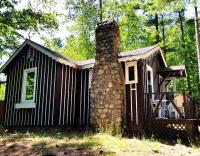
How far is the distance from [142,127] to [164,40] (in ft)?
60.5

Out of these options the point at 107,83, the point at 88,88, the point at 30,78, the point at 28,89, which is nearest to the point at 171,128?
the point at 107,83

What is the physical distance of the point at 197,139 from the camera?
920 centimetres

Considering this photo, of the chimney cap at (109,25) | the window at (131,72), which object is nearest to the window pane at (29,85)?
the chimney cap at (109,25)

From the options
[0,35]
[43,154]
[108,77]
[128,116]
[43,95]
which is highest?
[0,35]

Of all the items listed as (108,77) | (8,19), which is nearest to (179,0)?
(108,77)

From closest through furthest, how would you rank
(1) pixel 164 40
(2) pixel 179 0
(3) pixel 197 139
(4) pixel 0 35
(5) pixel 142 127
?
(3) pixel 197 139, (5) pixel 142 127, (2) pixel 179 0, (4) pixel 0 35, (1) pixel 164 40

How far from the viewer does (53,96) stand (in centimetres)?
1158

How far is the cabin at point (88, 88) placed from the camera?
34.8 ft

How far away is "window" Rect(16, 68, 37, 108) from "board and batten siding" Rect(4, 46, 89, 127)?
0.19m

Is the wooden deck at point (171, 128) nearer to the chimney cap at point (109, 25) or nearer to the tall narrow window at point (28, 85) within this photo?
the chimney cap at point (109, 25)

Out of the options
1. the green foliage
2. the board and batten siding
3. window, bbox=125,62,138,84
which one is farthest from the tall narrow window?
the green foliage

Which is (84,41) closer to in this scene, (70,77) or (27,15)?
(27,15)

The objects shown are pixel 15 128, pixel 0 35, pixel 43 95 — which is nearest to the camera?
pixel 43 95

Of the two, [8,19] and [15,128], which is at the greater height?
[8,19]
